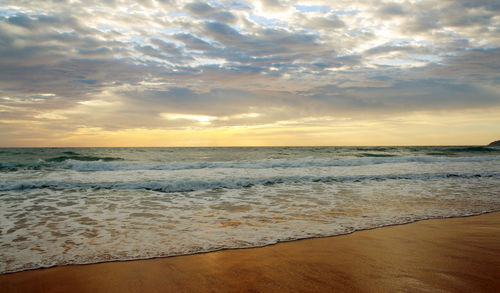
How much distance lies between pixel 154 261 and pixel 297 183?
27.6 ft

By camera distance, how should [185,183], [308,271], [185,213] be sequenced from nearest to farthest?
[308,271] → [185,213] → [185,183]

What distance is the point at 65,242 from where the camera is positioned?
4.47 metres

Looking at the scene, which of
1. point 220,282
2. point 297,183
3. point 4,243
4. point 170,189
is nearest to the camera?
point 220,282

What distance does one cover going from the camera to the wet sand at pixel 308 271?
2.92 m

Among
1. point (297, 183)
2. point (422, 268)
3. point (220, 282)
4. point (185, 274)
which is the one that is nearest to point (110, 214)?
point (185, 274)

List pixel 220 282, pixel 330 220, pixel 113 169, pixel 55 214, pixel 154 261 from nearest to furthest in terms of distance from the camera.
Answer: pixel 220 282 → pixel 154 261 → pixel 330 220 → pixel 55 214 → pixel 113 169

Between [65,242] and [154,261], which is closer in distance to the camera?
[154,261]

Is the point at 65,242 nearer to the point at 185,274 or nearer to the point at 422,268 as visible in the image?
the point at 185,274

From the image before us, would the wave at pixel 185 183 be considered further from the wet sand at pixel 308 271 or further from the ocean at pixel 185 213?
the wet sand at pixel 308 271

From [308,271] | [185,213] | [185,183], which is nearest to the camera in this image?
[308,271]

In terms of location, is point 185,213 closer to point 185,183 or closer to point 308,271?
point 308,271

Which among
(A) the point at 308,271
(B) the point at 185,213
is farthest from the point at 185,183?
(A) the point at 308,271

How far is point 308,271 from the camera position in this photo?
10.7 feet

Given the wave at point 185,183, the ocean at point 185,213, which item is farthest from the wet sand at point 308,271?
the wave at point 185,183
